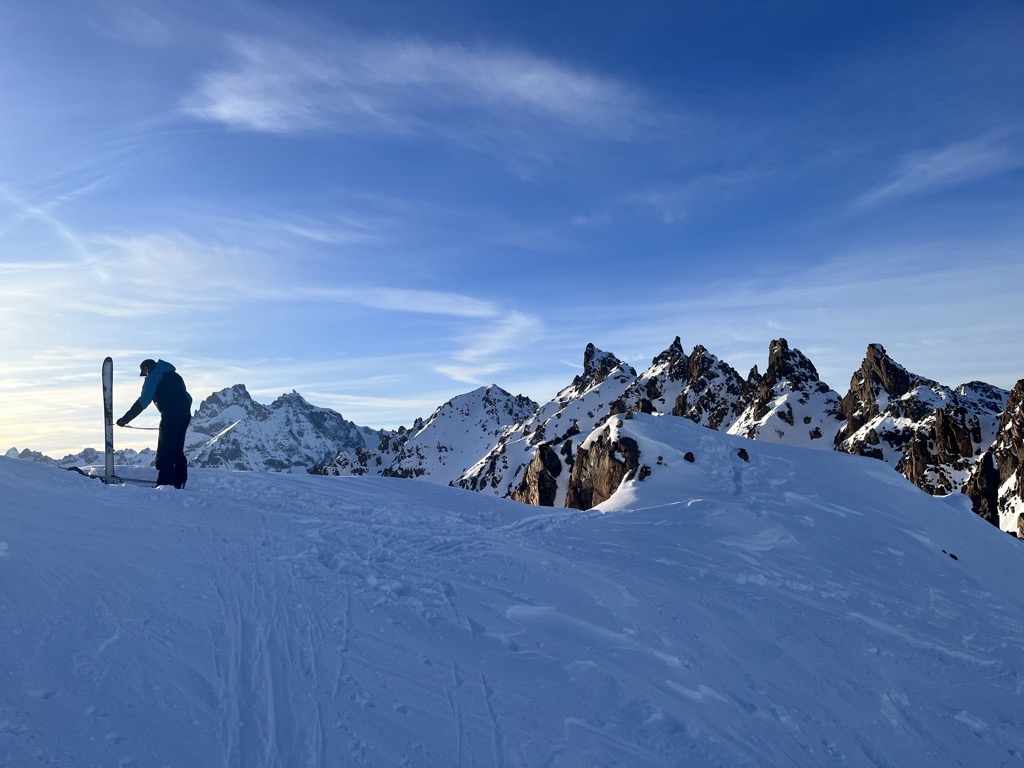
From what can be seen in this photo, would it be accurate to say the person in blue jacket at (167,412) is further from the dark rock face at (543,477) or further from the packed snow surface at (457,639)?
the dark rock face at (543,477)

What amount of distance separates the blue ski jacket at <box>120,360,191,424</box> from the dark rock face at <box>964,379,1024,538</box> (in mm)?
81616

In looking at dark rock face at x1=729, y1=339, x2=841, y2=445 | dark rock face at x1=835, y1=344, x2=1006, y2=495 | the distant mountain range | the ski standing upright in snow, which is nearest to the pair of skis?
the ski standing upright in snow

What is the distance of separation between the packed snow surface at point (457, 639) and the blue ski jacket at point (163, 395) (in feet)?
5.50

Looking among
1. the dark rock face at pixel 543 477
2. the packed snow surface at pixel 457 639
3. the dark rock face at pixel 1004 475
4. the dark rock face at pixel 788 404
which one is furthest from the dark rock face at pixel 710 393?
the packed snow surface at pixel 457 639

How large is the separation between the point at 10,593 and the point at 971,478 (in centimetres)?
9597

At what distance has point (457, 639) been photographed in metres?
7.35

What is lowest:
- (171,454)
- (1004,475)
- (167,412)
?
(1004,475)

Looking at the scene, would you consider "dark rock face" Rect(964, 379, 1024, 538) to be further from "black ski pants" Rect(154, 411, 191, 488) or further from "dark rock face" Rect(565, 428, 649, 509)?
"black ski pants" Rect(154, 411, 191, 488)

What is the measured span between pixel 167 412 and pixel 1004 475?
9001 centimetres

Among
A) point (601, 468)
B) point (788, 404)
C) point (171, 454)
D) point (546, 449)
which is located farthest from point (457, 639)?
point (788, 404)

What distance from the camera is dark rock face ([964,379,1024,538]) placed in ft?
228

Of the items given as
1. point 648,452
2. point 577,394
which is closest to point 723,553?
point 648,452

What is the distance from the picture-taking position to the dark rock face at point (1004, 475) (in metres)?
69.4

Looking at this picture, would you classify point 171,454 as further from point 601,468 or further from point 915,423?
point 915,423
